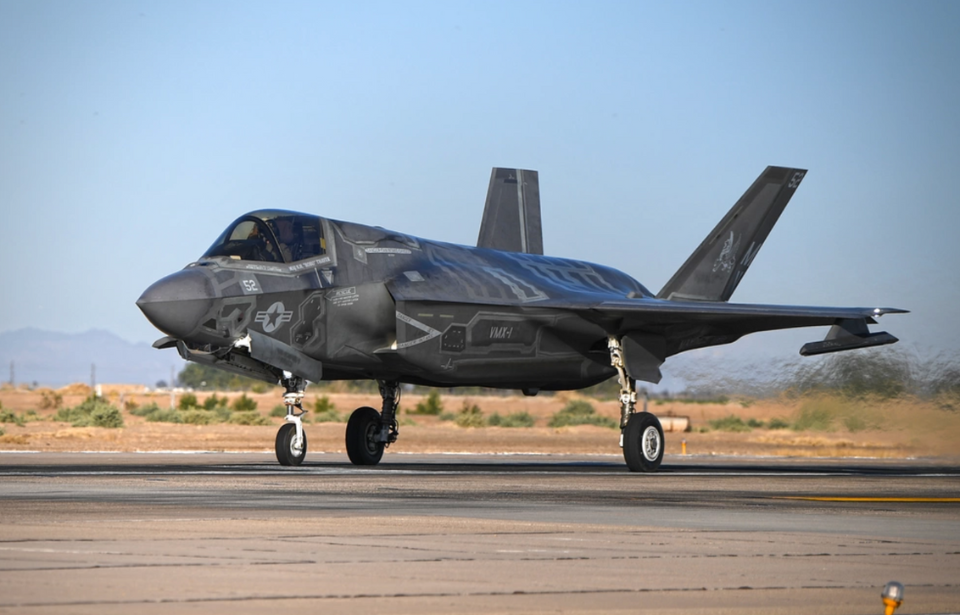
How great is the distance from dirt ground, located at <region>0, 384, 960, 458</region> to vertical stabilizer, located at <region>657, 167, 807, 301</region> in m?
2.99

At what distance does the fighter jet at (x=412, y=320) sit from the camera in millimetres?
20297

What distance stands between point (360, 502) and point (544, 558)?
489cm

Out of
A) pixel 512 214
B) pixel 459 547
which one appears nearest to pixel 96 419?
pixel 512 214

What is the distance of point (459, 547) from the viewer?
31.4 ft

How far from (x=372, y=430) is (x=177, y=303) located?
18.3ft

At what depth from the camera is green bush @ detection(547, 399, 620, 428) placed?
199 ft

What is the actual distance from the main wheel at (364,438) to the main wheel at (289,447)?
100 inches

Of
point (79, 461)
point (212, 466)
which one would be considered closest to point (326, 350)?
point (212, 466)

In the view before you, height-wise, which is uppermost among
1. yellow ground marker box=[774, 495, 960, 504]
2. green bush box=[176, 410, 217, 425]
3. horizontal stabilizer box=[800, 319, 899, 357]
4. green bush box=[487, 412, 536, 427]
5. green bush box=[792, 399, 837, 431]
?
horizontal stabilizer box=[800, 319, 899, 357]

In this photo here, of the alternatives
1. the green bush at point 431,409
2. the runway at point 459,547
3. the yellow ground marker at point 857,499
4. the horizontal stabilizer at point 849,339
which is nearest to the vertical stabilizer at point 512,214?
the horizontal stabilizer at point 849,339

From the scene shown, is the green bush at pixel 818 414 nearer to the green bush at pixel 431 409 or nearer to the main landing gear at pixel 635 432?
the main landing gear at pixel 635 432

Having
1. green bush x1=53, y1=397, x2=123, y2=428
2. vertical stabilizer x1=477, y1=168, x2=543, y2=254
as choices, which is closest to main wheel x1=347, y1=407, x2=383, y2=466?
vertical stabilizer x1=477, y1=168, x2=543, y2=254

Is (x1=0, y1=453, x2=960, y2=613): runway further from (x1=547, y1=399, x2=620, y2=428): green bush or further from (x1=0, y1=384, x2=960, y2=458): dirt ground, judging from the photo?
(x1=547, y1=399, x2=620, y2=428): green bush

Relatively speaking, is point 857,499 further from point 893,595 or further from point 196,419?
point 196,419
